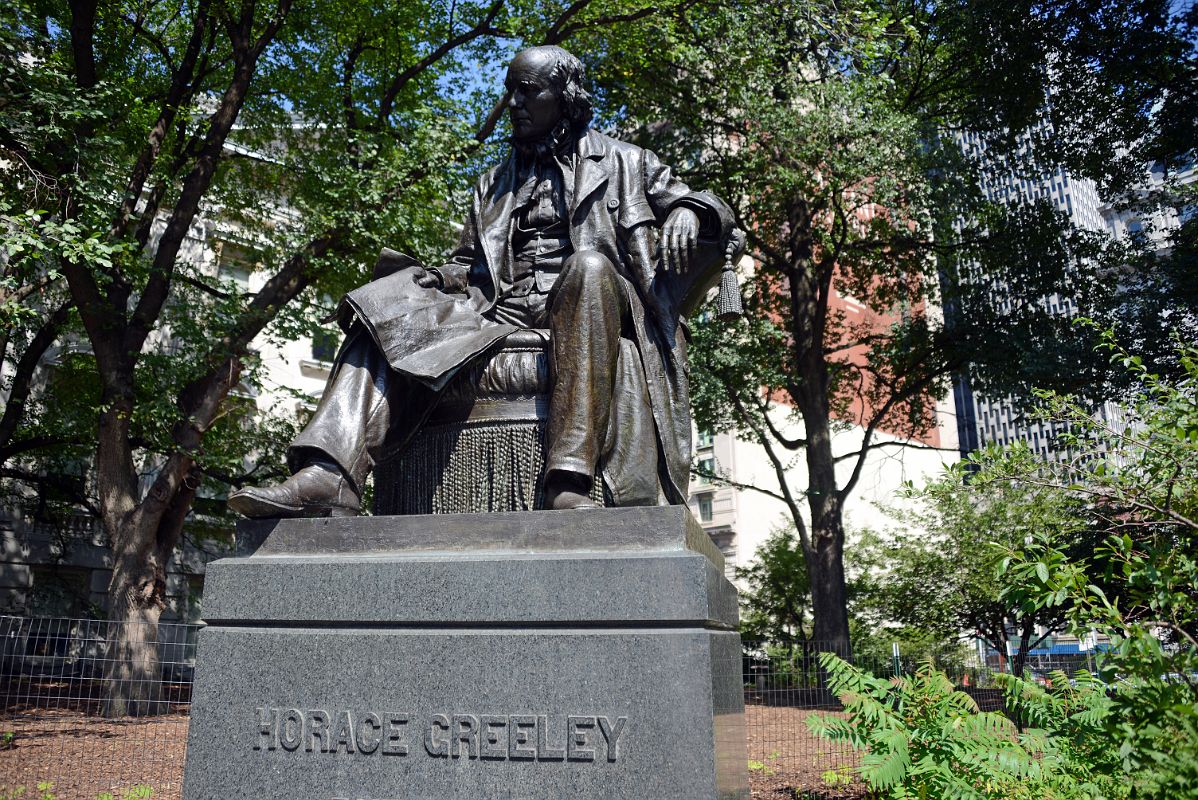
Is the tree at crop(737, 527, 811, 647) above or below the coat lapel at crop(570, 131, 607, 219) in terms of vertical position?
below

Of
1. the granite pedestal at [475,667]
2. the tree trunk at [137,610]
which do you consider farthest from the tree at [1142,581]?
the tree trunk at [137,610]

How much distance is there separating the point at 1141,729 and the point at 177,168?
1537 centimetres

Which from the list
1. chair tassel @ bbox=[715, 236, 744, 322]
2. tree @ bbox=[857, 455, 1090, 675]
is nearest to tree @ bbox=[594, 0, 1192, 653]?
tree @ bbox=[857, 455, 1090, 675]

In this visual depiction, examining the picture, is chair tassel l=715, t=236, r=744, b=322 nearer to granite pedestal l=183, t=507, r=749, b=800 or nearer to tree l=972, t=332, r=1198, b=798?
granite pedestal l=183, t=507, r=749, b=800

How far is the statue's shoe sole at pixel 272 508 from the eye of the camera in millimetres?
3756

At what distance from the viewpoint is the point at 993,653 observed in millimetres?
22312

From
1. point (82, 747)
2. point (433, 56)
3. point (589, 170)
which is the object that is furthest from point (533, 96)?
point (433, 56)

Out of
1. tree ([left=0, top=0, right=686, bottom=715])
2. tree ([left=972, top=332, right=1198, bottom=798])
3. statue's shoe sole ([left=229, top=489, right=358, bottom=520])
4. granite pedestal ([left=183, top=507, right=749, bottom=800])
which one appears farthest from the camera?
tree ([left=0, top=0, right=686, bottom=715])

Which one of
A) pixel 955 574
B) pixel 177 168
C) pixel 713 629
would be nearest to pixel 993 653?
pixel 955 574

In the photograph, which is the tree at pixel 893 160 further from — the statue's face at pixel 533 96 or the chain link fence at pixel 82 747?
the statue's face at pixel 533 96

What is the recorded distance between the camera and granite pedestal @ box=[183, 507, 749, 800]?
3.28 metres

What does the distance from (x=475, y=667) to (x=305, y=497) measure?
1.03m

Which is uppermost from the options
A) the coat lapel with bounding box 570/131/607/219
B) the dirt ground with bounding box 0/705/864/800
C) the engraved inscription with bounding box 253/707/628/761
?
the coat lapel with bounding box 570/131/607/219

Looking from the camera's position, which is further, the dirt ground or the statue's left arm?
the dirt ground
